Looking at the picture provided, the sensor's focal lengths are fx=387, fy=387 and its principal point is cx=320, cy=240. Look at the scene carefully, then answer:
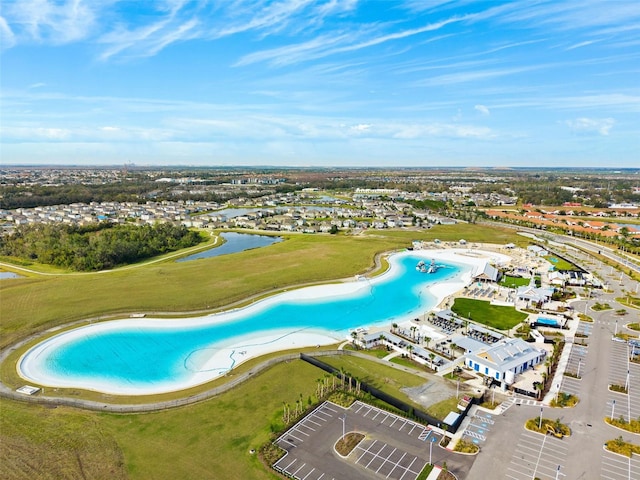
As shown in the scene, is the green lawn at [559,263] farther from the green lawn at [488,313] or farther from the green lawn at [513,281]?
the green lawn at [488,313]

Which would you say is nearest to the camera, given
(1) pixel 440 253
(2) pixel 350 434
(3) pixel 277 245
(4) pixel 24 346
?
(2) pixel 350 434

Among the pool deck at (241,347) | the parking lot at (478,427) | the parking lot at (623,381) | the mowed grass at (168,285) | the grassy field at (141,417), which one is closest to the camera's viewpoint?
the grassy field at (141,417)

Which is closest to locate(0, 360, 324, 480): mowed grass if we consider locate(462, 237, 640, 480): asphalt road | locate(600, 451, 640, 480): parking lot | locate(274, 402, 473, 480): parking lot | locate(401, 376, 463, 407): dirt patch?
locate(274, 402, 473, 480): parking lot

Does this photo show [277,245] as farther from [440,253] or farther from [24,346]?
[24,346]

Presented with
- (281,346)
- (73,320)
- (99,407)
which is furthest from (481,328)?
(73,320)

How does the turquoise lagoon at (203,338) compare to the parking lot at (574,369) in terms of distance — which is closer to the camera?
the parking lot at (574,369)

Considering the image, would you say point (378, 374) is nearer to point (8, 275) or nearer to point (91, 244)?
point (91, 244)

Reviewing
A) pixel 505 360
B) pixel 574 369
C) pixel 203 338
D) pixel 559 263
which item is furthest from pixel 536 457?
pixel 559 263

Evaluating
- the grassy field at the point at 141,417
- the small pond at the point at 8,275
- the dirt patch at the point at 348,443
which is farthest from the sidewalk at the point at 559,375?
the small pond at the point at 8,275
